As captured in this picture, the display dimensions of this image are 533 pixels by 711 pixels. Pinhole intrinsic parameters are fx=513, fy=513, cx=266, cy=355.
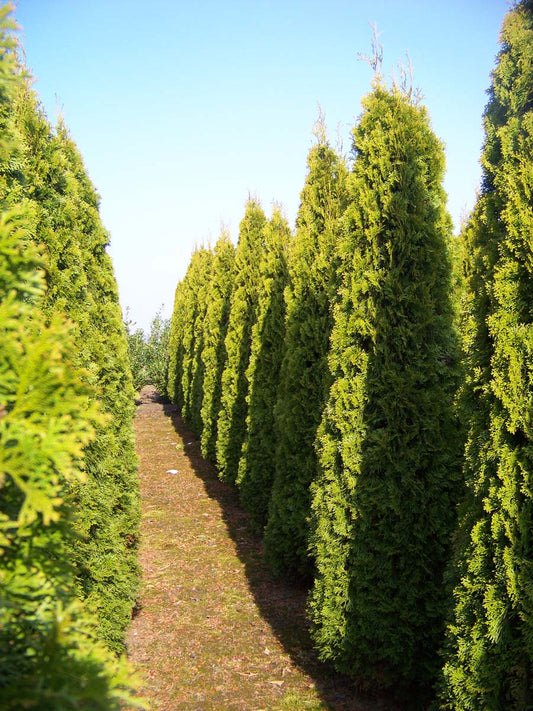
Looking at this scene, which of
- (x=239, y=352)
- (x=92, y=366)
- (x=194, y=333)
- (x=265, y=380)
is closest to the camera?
(x=92, y=366)

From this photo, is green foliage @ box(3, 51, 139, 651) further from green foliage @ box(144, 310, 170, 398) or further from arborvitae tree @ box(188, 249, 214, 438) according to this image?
green foliage @ box(144, 310, 170, 398)

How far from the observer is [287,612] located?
660cm

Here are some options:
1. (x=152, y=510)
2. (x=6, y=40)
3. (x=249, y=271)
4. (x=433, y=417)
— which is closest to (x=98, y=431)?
(x=433, y=417)

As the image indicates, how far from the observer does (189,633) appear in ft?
20.0

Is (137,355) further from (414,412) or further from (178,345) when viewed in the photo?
(414,412)

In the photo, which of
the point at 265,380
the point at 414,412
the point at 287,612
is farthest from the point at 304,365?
the point at 287,612

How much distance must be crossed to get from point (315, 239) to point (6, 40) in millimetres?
5950

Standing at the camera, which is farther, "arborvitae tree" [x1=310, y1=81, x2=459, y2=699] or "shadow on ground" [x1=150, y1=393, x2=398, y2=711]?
"shadow on ground" [x1=150, y1=393, x2=398, y2=711]

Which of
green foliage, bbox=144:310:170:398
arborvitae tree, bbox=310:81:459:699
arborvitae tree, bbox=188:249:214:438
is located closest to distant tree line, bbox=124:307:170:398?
green foliage, bbox=144:310:170:398

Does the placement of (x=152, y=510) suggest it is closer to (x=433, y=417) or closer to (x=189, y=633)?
(x=189, y=633)

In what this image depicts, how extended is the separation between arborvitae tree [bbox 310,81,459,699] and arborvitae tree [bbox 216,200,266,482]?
223 inches

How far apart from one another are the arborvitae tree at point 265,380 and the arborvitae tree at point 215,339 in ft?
11.7

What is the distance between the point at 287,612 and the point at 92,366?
4054 millimetres

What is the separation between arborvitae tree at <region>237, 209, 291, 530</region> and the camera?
9.09 m
